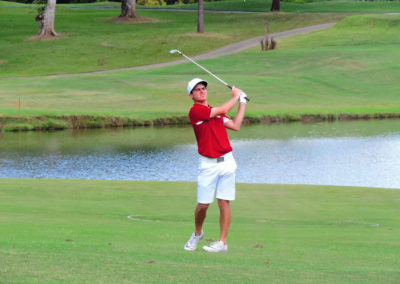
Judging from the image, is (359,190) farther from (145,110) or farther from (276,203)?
(145,110)

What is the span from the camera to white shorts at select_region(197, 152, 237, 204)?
9914 millimetres

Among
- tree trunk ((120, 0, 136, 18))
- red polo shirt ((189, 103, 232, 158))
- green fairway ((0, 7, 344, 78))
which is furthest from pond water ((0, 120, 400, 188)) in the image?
tree trunk ((120, 0, 136, 18))

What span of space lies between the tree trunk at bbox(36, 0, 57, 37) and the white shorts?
210 feet

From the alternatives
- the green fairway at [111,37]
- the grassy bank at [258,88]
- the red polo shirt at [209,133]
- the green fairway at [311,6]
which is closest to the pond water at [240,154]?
the grassy bank at [258,88]

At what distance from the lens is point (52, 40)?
75.2 m

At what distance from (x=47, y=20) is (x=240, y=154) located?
155 feet

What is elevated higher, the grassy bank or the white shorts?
the white shorts

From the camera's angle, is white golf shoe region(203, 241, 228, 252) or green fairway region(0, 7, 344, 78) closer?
white golf shoe region(203, 241, 228, 252)

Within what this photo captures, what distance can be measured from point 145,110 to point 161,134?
275 inches

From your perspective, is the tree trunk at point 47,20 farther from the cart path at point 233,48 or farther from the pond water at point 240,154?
the pond water at point 240,154

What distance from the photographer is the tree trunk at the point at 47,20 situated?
71562mm

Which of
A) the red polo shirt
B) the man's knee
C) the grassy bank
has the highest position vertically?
the red polo shirt

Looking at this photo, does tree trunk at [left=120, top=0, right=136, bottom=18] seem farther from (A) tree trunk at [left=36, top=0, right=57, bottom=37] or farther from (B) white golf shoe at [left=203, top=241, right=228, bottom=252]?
(B) white golf shoe at [left=203, top=241, right=228, bottom=252]

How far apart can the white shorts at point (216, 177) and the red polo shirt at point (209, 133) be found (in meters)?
0.09
